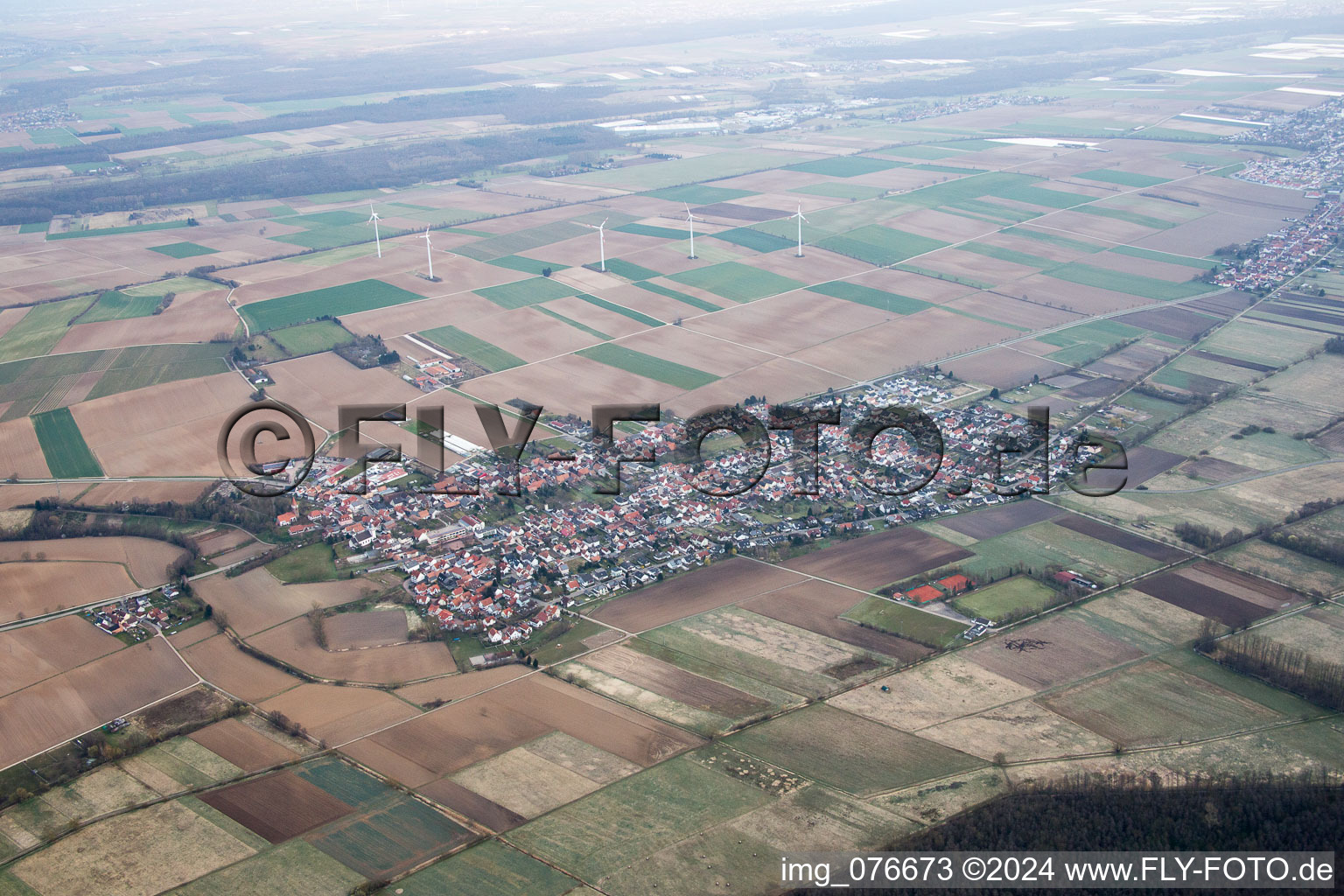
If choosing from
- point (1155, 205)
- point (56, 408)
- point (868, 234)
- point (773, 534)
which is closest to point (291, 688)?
point (773, 534)

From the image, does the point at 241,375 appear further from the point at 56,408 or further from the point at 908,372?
the point at 908,372

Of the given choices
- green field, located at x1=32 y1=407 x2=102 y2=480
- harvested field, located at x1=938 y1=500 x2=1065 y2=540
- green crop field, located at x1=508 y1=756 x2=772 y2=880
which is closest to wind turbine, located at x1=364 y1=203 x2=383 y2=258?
green field, located at x1=32 y1=407 x2=102 y2=480

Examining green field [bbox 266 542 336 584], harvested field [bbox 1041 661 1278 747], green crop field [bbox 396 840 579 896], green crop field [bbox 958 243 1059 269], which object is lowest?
green crop field [bbox 396 840 579 896]

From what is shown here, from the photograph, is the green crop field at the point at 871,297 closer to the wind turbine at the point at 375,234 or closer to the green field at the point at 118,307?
the wind turbine at the point at 375,234

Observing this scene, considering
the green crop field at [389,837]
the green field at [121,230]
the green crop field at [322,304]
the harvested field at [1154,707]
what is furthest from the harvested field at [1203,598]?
the green field at [121,230]

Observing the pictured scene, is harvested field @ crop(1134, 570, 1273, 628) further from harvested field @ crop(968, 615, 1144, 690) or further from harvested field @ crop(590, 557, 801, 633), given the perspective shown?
harvested field @ crop(590, 557, 801, 633)

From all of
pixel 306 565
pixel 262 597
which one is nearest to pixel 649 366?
pixel 306 565
